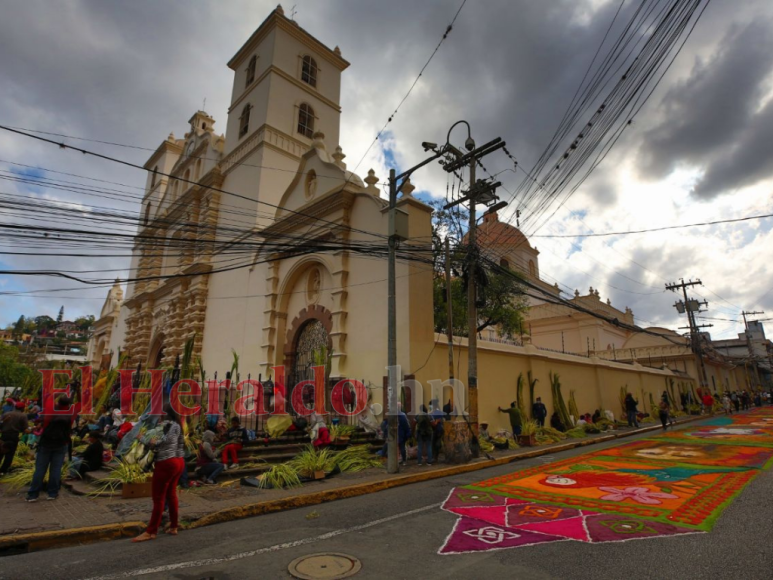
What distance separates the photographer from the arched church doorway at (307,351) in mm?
14354

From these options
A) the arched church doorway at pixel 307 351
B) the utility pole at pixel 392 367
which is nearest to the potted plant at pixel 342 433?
the utility pole at pixel 392 367

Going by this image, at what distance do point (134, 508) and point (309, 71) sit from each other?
916 inches

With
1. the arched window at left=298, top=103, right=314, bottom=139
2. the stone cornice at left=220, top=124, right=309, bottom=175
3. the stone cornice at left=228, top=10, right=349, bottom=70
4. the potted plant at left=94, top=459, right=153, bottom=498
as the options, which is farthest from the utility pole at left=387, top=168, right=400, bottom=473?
the stone cornice at left=228, top=10, right=349, bottom=70

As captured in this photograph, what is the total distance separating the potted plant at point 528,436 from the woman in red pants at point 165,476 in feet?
33.2

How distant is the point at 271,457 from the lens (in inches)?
380

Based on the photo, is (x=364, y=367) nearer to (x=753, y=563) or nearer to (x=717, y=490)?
(x=717, y=490)

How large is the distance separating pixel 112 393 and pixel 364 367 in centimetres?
1251

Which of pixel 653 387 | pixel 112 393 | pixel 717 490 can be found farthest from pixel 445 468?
pixel 653 387

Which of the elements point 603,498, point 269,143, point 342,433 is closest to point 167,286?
point 269,143

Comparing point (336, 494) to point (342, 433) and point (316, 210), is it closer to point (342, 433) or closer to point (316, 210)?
point (342, 433)

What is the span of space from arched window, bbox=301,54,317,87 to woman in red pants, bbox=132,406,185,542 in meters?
22.5

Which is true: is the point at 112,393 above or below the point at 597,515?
above

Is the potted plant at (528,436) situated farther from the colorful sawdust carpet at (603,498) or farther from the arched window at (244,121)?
the arched window at (244,121)

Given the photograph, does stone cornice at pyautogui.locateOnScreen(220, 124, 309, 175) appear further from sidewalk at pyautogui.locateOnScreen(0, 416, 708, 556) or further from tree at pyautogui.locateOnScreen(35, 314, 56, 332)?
tree at pyautogui.locateOnScreen(35, 314, 56, 332)
